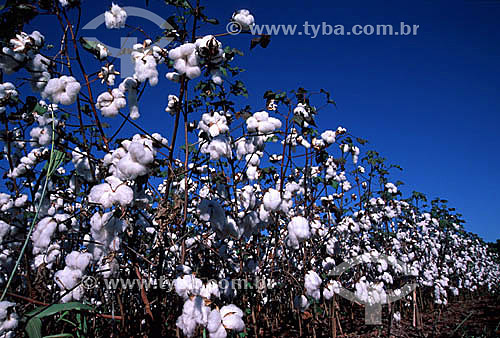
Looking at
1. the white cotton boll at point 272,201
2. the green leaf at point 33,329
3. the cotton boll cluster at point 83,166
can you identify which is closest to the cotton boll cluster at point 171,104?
the cotton boll cluster at point 83,166

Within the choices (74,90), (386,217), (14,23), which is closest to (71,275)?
(74,90)

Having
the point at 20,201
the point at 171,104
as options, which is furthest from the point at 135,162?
the point at 20,201

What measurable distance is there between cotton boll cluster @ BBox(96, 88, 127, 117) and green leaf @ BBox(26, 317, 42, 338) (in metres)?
1.13

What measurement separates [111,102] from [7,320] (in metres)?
1.25

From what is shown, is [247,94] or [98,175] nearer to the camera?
[98,175]

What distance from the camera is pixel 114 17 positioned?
6.34 ft

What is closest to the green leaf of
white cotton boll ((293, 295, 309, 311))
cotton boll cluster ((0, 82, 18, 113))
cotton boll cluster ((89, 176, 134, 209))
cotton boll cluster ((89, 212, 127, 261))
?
cotton boll cluster ((89, 212, 127, 261))

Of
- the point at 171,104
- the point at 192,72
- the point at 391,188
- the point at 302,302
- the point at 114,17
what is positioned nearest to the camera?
the point at 192,72

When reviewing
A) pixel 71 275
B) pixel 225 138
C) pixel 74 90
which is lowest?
pixel 71 275

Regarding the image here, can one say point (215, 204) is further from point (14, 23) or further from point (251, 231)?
point (14, 23)

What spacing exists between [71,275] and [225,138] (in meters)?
1.24

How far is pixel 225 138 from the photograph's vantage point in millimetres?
1855

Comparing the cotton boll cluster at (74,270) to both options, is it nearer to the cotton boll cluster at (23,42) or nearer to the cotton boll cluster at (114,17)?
the cotton boll cluster at (23,42)

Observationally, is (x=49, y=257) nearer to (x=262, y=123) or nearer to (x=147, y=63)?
(x=147, y=63)
